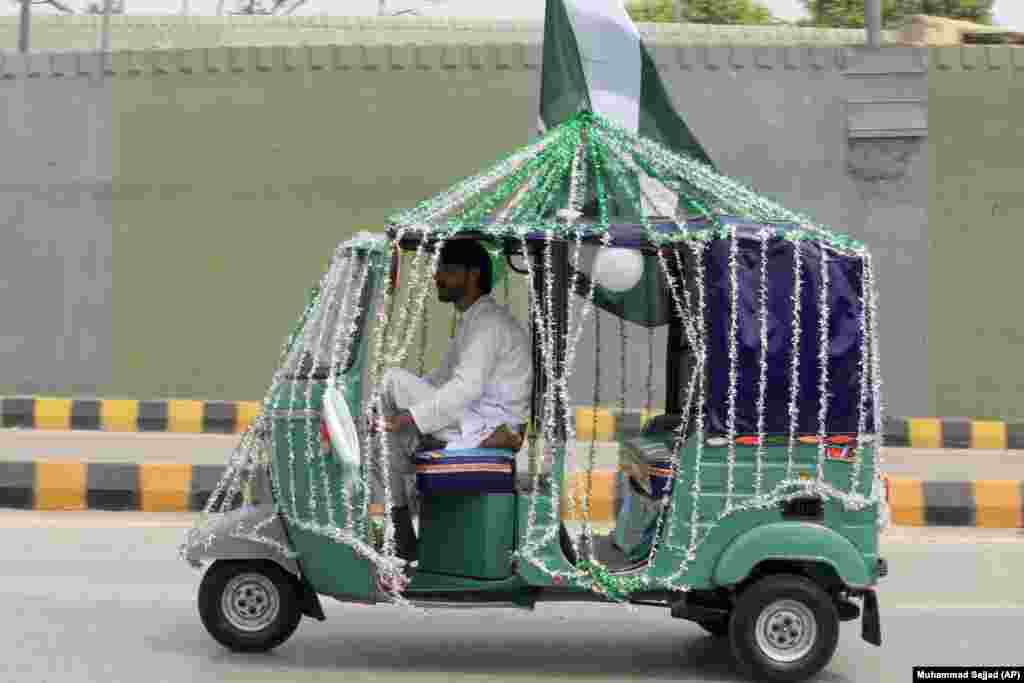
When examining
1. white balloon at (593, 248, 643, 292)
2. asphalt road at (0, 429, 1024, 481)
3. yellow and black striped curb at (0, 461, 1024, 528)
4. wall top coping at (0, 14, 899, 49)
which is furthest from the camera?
wall top coping at (0, 14, 899, 49)

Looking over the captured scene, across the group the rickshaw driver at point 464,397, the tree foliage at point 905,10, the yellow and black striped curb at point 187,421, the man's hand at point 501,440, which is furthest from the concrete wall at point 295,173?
the tree foliage at point 905,10

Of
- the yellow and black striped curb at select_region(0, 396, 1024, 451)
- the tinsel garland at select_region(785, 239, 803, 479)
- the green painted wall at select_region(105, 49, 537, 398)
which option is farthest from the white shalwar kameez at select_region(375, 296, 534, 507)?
the green painted wall at select_region(105, 49, 537, 398)

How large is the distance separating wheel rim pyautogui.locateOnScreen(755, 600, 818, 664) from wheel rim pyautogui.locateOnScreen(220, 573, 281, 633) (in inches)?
72.5

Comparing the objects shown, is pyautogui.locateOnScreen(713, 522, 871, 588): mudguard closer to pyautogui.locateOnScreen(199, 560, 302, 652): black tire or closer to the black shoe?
the black shoe

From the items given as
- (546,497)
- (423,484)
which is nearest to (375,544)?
(423,484)

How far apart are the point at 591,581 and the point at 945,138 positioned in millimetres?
11328

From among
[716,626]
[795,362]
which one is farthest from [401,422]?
[716,626]

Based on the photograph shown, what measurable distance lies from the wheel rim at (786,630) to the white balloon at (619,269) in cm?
144

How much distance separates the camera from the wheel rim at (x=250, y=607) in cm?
601

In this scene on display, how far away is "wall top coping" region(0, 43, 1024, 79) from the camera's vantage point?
1590cm

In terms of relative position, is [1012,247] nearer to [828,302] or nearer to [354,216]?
[354,216]

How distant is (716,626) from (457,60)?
10494 mm

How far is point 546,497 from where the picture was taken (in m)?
5.80

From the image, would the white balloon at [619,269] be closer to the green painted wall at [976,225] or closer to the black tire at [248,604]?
the black tire at [248,604]
